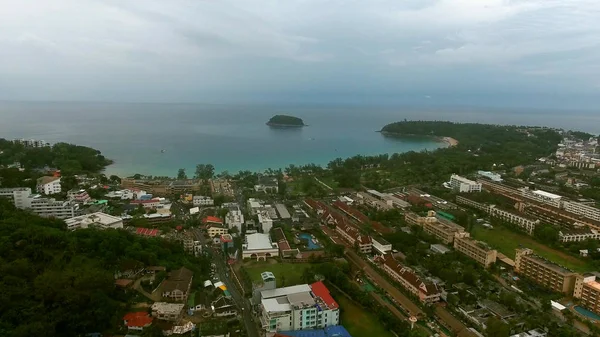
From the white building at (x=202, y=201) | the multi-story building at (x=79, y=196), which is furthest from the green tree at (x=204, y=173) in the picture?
the multi-story building at (x=79, y=196)

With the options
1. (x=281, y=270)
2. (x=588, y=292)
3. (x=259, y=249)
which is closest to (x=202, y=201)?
(x=259, y=249)

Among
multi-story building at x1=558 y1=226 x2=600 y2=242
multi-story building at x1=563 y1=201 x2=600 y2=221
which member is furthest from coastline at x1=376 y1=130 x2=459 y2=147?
multi-story building at x1=558 y1=226 x2=600 y2=242

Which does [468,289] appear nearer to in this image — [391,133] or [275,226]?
[275,226]

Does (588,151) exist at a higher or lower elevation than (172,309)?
higher

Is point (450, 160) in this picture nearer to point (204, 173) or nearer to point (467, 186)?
point (467, 186)

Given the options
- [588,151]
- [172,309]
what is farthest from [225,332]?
[588,151]

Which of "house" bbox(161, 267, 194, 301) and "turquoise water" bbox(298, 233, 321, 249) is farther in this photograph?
"turquoise water" bbox(298, 233, 321, 249)

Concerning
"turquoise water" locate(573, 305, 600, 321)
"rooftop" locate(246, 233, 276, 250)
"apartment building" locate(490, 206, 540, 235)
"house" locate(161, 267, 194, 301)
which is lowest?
"turquoise water" locate(573, 305, 600, 321)

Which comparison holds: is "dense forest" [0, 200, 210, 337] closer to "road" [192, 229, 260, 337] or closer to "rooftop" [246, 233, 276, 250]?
"road" [192, 229, 260, 337]
